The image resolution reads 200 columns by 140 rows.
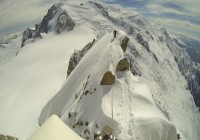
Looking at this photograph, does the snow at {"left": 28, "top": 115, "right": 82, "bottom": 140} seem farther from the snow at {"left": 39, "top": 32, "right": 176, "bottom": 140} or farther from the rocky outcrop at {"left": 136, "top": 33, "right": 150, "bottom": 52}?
the rocky outcrop at {"left": 136, "top": 33, "right": 150, "bottom": 52}

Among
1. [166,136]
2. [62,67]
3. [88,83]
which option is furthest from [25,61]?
[166,136]

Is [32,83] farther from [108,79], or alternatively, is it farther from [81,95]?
[108,79]

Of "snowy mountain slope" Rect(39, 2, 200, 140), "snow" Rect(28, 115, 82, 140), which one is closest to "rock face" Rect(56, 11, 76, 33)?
"snowy mountain slope" Rect(39, 2, 200, 140)

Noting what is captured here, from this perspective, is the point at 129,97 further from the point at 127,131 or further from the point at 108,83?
the point at 127,131

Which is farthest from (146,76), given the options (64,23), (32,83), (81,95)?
(81,95)

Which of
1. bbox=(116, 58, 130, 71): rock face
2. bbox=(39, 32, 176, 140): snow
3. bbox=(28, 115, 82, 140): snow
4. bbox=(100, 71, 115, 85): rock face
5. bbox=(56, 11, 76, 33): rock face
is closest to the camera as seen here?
bbox=(28, 115, 82, 140): snow

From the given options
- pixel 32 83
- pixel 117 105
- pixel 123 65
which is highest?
pixel 123 65
